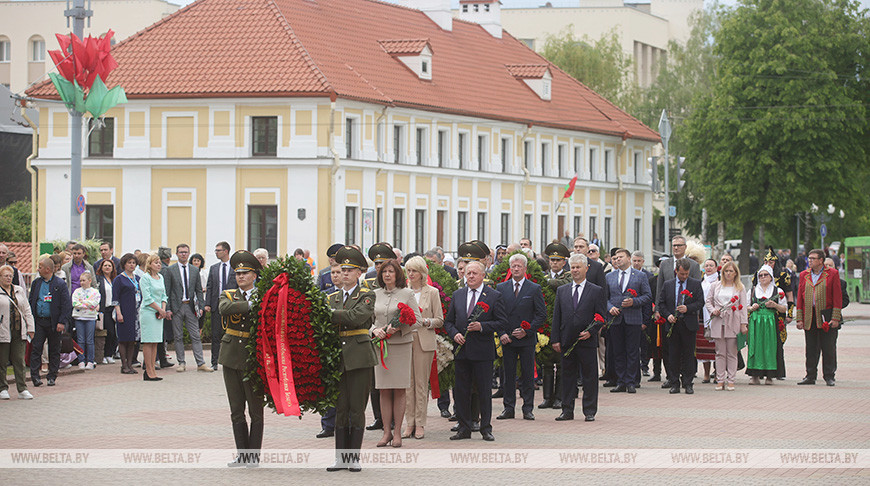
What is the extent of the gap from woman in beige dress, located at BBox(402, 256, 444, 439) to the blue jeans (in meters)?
8.95

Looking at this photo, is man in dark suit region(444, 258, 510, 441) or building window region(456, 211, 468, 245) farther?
building window region(456, 211, 468, 245)

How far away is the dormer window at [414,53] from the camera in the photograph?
5331 centimetres

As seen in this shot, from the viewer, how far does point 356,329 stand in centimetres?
1206

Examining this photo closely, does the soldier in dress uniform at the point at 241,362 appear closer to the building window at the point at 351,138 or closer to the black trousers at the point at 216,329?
the black trousers at the point at 216,329

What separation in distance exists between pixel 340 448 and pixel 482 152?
43.7 metres

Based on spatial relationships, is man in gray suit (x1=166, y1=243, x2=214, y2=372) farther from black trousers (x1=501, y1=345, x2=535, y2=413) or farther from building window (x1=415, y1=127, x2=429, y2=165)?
building window (x1=415, y1=127, x2=429, y2=165)

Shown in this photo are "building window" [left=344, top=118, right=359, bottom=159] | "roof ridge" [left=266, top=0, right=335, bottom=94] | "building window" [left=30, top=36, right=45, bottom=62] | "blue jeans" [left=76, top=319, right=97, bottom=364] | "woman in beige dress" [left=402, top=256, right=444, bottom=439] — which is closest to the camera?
"woman in beige dress" [left=402, top=256, right=444, bottom=439]

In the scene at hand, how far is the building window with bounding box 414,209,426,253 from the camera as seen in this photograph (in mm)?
51031

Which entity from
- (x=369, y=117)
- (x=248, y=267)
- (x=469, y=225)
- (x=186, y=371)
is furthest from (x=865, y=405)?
(x=469, y=225)

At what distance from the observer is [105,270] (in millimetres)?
22328

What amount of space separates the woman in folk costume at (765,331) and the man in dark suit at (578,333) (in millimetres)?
5001

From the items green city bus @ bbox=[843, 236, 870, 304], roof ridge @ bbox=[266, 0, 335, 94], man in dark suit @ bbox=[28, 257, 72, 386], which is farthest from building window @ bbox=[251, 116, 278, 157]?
man in dark suit @ bbox=[28, 257, 72, 386]

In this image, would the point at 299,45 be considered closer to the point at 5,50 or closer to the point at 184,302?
the point at 184,302

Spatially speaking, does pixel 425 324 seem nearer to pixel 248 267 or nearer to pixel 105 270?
pixel 248 267
